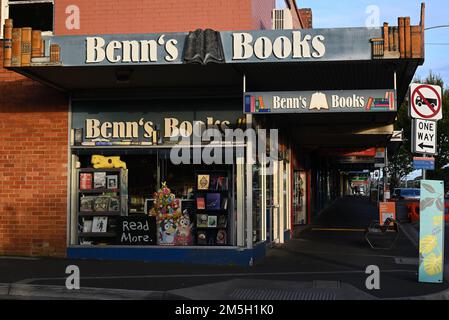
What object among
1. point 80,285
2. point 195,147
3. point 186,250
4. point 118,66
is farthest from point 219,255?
point 118,66

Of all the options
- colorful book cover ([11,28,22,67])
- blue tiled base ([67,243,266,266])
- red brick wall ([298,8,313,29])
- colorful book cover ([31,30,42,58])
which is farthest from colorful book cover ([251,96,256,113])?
red brick wall ([298,8,313,29])

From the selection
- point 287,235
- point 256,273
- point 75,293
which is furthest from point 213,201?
point 287,235

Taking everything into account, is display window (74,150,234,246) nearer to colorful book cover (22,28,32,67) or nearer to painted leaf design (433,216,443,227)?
Result: colorful book cover (22,28,32,67)

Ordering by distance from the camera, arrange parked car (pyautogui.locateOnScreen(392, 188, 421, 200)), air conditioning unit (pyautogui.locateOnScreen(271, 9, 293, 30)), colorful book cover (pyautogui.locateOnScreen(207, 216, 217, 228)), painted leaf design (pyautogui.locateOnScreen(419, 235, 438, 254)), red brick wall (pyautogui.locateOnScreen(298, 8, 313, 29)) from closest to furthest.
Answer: painted leaf design (pyautogui.locateOnScreen(419, 235, 438, 254)) < colorful book cover (pyautogui.locateOnScreen(207, 216, 217, 228)) < air conditioning unit (pyautogui.locateOnScreen(271, 9, 293, 30)) < red brick wall (pyautogui.locateOnScreen(298, 8, 313, 29)) < parked car (pyautogui.locateOnScreen(392, 188, 421, 200))

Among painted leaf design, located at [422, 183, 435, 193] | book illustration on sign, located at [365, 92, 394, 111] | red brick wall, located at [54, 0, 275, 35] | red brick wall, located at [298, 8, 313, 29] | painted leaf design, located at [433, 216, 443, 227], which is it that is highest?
red brick wall, located at [298, 8, 313, 29]

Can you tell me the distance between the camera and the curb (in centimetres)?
824

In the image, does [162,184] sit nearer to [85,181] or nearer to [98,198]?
[98,198]

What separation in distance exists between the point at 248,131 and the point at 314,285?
348cm

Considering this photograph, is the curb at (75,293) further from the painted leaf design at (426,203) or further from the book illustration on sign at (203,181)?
the painted leaf design at (426,203)

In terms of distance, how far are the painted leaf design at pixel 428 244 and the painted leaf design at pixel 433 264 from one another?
10 cm

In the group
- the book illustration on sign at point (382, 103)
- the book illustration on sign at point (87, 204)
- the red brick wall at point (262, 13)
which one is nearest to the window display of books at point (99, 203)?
the book illustration on sign at point (87, 204)

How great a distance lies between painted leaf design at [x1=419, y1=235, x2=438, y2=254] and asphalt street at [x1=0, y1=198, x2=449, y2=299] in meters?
0.54

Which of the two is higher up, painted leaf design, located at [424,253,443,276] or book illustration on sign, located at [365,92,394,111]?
book illustration on sign, located at [365,92,394,111]

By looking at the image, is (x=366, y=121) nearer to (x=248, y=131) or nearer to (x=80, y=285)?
(x=248, y=131)
